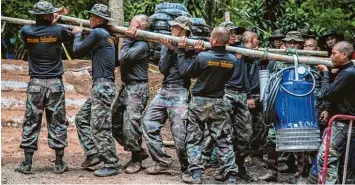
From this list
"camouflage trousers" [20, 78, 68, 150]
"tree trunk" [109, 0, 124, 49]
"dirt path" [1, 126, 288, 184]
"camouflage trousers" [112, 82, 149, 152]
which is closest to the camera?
"dirt path" [1, 126, 288, 184]

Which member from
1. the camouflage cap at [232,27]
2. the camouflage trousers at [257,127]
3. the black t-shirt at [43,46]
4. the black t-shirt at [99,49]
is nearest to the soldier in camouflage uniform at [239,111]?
the camouflage cap at [232,27]

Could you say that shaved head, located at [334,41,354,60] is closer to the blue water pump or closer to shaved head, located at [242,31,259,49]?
the blue water pump

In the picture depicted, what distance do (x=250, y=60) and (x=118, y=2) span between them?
16.2 feet

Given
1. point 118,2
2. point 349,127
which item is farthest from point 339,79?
point 118,2

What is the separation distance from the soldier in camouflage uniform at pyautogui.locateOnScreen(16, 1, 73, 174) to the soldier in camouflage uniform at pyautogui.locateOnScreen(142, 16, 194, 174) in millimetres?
1285

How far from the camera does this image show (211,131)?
8133mm

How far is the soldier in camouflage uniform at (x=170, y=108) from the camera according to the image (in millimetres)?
8367

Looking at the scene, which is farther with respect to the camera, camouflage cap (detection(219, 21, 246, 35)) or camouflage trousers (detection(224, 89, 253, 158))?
camouflage cap (detection(219, 21, 246, 35))

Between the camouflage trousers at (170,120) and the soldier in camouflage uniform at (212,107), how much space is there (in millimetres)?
264

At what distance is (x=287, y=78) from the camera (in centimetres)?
761

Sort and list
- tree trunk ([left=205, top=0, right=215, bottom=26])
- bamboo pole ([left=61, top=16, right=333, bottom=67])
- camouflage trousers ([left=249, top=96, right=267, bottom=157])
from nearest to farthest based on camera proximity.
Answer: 1. bamboo pole ([left=61, top=16, right=333, bottom=67])
2. camouflage trousers ([left=249, top=96, right=267, bottom=157])
3. tree trunk ([left=205, top=0, right=215, bottom=26])

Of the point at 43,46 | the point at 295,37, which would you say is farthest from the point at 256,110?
the point at 43,46

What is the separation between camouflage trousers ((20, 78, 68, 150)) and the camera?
8.55m

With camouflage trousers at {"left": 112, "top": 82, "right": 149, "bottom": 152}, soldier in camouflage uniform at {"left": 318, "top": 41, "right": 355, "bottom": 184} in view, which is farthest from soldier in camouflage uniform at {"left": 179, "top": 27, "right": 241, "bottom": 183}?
soldier in camouflage uniform at {"left": 318, "top": 41, "right": 355, "bottom": 184}
